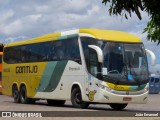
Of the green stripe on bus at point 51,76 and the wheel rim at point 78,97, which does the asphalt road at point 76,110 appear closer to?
the wheel rim at point 78,97

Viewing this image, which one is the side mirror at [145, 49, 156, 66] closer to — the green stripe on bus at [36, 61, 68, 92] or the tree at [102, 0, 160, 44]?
the green stripe on bus at [36, 61, 68, 92]

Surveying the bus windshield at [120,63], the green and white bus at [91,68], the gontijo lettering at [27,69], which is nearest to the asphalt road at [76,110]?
the green and white bus at [91,68]

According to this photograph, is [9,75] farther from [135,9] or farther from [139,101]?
[135,9]

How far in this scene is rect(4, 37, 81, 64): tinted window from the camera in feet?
70.8

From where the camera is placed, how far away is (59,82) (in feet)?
74.7

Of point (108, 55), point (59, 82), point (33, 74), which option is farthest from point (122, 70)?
point (33, 74)

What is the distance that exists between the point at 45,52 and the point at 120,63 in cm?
502

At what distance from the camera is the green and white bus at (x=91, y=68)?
19906 mm

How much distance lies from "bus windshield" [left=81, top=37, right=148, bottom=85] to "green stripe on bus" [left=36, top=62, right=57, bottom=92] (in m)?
2.93

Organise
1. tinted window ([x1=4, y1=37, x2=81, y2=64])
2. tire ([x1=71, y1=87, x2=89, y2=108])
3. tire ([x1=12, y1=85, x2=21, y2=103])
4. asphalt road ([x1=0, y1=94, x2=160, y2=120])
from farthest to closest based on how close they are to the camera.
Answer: tire ([x1=12, y1=85, x2=21, y2=103])
tinted window ([x1=4, y1=37, x2=81, y2=64])
tire ([x1=71, y1=87, x2=89, y2=108])
asphalt road ([x1=0, y1=94, x2=160, y2=120])

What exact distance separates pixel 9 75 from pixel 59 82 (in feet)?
19.5

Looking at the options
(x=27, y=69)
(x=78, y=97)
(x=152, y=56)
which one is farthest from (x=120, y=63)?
(x=27, y=69)

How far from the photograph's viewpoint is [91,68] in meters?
20.3

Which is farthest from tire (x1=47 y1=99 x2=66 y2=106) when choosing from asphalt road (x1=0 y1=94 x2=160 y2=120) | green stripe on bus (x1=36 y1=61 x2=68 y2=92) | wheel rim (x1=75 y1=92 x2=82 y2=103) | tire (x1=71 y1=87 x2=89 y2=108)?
wheel rim (x1=75 y1=92 x2=82 y2=103)
